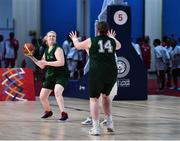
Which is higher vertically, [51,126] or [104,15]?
[104,15]

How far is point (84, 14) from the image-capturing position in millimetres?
34188

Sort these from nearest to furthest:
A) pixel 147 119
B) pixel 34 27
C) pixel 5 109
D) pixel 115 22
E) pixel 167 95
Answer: pixel 147 119, pixel 5 109, pixel 115 22, pixel 167 95, pixel 34 27

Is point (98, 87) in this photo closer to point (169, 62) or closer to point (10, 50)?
point (169, 62)

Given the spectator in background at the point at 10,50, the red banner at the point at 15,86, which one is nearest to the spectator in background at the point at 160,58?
the red banner at the point at 15,86

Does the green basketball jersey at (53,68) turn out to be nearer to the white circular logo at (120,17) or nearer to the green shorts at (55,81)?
the green shorts at (55,81)

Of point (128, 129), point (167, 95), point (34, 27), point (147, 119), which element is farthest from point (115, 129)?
point (34, 27)

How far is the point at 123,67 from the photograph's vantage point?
1939cm

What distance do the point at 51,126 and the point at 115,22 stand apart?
727cm

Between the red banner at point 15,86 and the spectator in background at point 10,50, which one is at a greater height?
the spectator in background at point 10,50

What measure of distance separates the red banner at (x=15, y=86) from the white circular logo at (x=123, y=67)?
2726 millimetres

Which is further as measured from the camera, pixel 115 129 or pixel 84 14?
pixel 84 14

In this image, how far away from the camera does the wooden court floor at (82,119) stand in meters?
11.3

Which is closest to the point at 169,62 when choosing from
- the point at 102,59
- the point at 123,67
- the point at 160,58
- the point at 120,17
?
the point at 160,58

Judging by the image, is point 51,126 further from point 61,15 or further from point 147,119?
point 61,15
